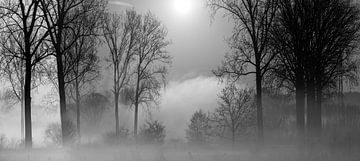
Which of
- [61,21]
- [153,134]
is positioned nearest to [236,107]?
[153,134]

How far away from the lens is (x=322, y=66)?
27.9 meters

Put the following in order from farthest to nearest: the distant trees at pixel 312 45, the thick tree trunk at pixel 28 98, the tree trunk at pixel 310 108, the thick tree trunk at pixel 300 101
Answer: the thick tree trunk at pixel 300 101 → the tree trunk at pixel 310 108 → the distant trees at pixel 312 45 → the thick tree trunk at pixel 28 98

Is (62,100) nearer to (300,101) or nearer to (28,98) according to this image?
(28,98)

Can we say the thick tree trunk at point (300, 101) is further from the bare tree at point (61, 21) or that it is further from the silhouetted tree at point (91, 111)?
the silhouetted tree at point (91, 111)

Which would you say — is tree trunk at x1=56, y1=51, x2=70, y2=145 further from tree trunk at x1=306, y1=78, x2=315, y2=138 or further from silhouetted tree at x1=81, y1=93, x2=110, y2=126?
silhouetted tree at x1=81, y1=93, x2=110, y2=126

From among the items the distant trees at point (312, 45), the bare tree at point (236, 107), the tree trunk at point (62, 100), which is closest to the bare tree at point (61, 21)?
the tree trunk at point (62, 100)

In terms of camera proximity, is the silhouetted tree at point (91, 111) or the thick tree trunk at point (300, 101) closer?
the thick tree trunk at point (300, 101)

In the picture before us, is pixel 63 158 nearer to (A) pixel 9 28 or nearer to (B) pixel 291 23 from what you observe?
(A) pixel 9 28

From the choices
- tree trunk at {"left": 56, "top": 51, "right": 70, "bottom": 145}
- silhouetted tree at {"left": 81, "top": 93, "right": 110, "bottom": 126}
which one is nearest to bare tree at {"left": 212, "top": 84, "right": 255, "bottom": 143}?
silhouetted tree at {"left": 81, "top": 93, "right": 110, "bottom": 126}

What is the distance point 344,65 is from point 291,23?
1054 centimetres

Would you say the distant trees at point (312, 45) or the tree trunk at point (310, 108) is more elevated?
the distant trees at point (312, 45)

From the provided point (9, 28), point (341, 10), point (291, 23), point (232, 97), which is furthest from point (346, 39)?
point (232, 97)

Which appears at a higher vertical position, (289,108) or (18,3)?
(18,3)

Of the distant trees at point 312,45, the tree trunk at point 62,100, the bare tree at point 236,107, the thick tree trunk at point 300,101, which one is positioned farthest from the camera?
the bare tree at point 236,107
